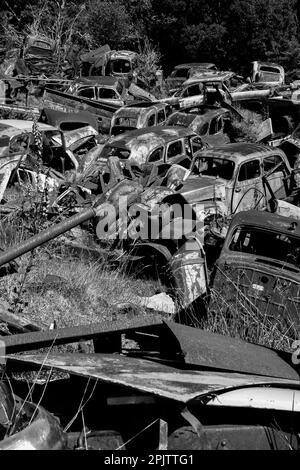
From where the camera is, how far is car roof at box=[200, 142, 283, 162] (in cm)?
1066

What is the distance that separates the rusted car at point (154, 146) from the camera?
1215 cm

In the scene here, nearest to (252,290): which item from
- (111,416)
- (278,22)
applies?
(111,416)

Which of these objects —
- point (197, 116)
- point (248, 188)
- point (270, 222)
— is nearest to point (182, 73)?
point (197, 116)

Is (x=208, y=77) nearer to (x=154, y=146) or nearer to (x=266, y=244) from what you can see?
(x=154, y=146)

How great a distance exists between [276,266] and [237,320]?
2.63 ft

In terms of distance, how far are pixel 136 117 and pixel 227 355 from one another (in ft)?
38.3

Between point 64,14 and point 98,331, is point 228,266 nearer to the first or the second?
point 98,331

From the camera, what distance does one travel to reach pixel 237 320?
242 inches

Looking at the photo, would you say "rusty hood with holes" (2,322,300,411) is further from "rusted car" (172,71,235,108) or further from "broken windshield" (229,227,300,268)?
"rusted car" (172,71,235,108)

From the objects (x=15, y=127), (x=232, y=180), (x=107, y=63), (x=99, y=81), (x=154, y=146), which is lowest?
(x=232, y=180)

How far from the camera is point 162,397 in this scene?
9.37 ft

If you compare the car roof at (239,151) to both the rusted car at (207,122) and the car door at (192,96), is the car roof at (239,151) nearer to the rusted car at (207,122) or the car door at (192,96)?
the rusted car at (207,122)

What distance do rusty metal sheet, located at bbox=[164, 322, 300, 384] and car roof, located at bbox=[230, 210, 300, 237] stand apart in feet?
8.73
